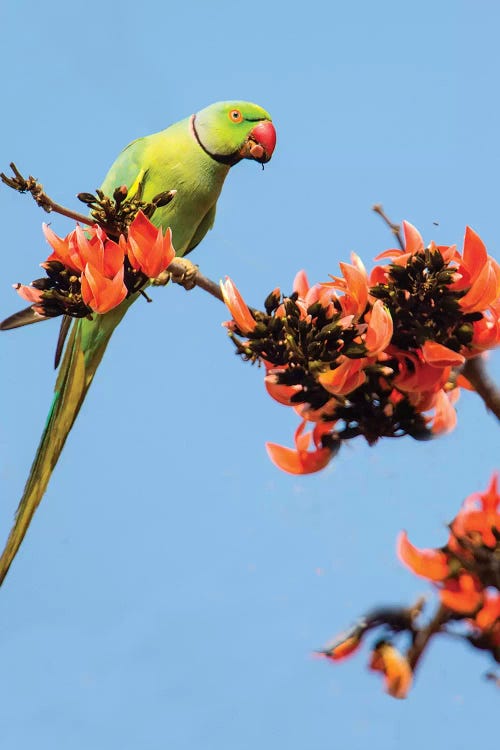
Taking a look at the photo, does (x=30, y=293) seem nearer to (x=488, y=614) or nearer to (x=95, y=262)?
(x=95, y=262)

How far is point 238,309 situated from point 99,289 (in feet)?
0.95

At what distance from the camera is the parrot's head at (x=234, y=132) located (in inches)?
169

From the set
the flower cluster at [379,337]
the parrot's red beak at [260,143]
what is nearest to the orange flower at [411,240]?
the flower cluster at [379,337]

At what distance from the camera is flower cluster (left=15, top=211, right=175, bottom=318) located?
1651 mm

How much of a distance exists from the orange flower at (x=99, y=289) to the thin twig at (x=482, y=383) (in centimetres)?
67

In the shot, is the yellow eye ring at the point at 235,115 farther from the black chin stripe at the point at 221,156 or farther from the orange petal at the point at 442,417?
the orange petal at the point at 442,417

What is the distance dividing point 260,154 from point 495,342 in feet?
10.2

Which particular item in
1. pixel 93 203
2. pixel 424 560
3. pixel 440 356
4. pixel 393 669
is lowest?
pixel 393 669

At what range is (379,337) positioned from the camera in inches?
57.2

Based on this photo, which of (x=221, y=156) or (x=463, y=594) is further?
(x=221, y=156)

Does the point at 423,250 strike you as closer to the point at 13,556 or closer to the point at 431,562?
the point at 431,562

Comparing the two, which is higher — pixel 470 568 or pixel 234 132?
pixel 234 132

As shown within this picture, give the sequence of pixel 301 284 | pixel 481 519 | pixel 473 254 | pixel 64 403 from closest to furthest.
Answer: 1. pixel 481 519
2. pixel 473 254
3. pixel 301 284
4. pixel 64 403

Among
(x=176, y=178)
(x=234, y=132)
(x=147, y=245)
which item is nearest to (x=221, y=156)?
(x=234, y=132)
